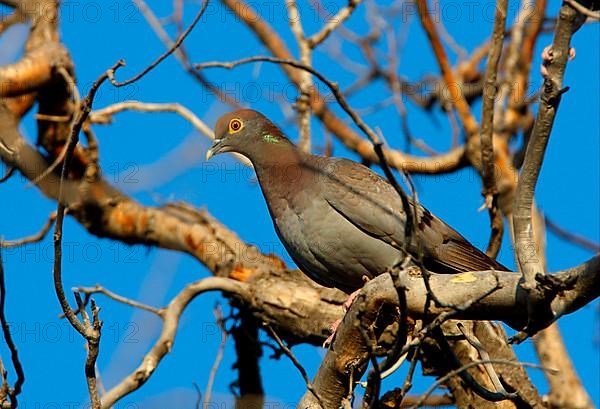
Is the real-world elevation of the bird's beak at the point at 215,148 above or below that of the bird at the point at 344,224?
above

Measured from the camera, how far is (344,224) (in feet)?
17.6

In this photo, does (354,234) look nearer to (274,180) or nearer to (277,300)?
(274,180)

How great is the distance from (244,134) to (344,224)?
4.12ft

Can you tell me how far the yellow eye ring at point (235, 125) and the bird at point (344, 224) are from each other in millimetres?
377

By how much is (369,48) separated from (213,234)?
412cm

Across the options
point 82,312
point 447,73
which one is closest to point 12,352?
point 82,312

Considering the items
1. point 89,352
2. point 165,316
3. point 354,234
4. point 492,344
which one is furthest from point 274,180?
point 89,352

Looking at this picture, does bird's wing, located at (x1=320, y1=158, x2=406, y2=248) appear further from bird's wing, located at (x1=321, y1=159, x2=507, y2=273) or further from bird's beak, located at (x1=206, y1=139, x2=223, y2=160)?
bird's beak, located at (x1=206, y1=139, x2=223, y2=160)

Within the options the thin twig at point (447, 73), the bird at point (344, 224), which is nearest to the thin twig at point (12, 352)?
the bird at point (344, 224)

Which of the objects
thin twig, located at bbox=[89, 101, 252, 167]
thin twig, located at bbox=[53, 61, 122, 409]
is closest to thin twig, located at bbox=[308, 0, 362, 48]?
thin twig, located at bbox=[89, 101, 252, 167]

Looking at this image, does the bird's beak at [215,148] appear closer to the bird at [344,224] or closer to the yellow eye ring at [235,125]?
the yellow eye ring at [235,125]

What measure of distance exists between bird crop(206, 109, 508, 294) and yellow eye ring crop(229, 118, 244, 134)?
1.24ft

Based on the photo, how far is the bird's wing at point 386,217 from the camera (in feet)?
17.8

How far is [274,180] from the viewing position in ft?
18.9
